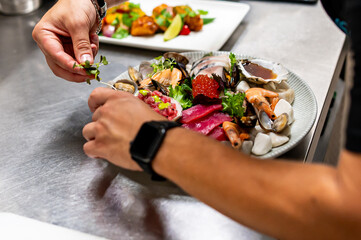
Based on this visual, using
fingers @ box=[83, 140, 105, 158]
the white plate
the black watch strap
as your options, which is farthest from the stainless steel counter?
the black watch strap

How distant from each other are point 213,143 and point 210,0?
1456 mm

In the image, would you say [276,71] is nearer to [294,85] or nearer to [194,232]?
[294,85]

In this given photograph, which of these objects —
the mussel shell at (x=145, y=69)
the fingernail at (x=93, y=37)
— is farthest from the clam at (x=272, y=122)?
the fingernail at (x=93, y=37)

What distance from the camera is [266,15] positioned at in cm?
198

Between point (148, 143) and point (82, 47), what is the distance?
1.80ft

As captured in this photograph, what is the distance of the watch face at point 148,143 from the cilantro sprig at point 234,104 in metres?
0.38

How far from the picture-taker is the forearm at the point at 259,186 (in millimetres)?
591

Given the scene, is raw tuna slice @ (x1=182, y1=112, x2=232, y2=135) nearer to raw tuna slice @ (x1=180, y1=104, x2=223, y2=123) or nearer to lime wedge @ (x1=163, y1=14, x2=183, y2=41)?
raw tuna slice @ (x1=180, y1=104, x2=223, y2=123)

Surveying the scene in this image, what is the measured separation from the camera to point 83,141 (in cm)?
119

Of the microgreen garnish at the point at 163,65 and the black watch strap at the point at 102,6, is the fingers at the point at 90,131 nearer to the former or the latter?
the microgreen garnish at the point at 163,65

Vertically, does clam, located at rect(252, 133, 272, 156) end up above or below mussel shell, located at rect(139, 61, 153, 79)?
above

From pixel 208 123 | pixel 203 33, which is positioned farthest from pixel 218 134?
pixel 203 33

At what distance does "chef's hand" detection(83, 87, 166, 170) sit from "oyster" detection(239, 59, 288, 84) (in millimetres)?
482

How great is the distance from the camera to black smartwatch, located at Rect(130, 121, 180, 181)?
2.49 ft
